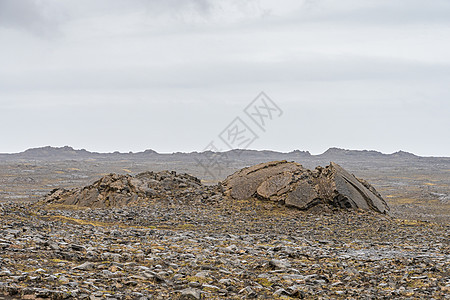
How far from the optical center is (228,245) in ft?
53.4

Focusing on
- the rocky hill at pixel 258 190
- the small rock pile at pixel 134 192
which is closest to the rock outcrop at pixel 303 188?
the rocky hill at pixel 258 190

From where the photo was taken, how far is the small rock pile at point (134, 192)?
29266 millimetres

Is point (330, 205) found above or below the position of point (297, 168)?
below

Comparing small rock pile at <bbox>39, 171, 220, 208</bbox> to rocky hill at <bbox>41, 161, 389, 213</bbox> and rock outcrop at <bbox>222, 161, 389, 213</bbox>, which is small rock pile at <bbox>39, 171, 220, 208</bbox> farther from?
rock outcrop at <bbox>222, 161, 389, 213</bbox>

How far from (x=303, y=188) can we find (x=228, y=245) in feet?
38.9

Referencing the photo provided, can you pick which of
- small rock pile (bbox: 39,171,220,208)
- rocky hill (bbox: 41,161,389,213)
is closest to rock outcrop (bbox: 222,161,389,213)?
rocky hill (bbox: 41,161,389,213)

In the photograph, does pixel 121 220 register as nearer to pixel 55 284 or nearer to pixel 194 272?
pixel 194 272

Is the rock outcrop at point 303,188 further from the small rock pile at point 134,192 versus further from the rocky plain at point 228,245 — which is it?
the small rock pile at point 134,192

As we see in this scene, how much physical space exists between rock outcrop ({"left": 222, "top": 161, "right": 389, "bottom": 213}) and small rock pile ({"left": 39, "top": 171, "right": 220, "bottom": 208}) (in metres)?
2.12

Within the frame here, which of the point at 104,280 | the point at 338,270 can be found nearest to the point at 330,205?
the point at 338,270

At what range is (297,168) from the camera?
2962 cm

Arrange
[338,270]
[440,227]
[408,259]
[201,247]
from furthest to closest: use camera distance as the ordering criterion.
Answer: [440,227] < [201,247] < [408,259] < [338,270]

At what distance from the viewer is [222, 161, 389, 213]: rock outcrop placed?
86.6ft

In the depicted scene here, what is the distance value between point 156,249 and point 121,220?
971 centimetres
